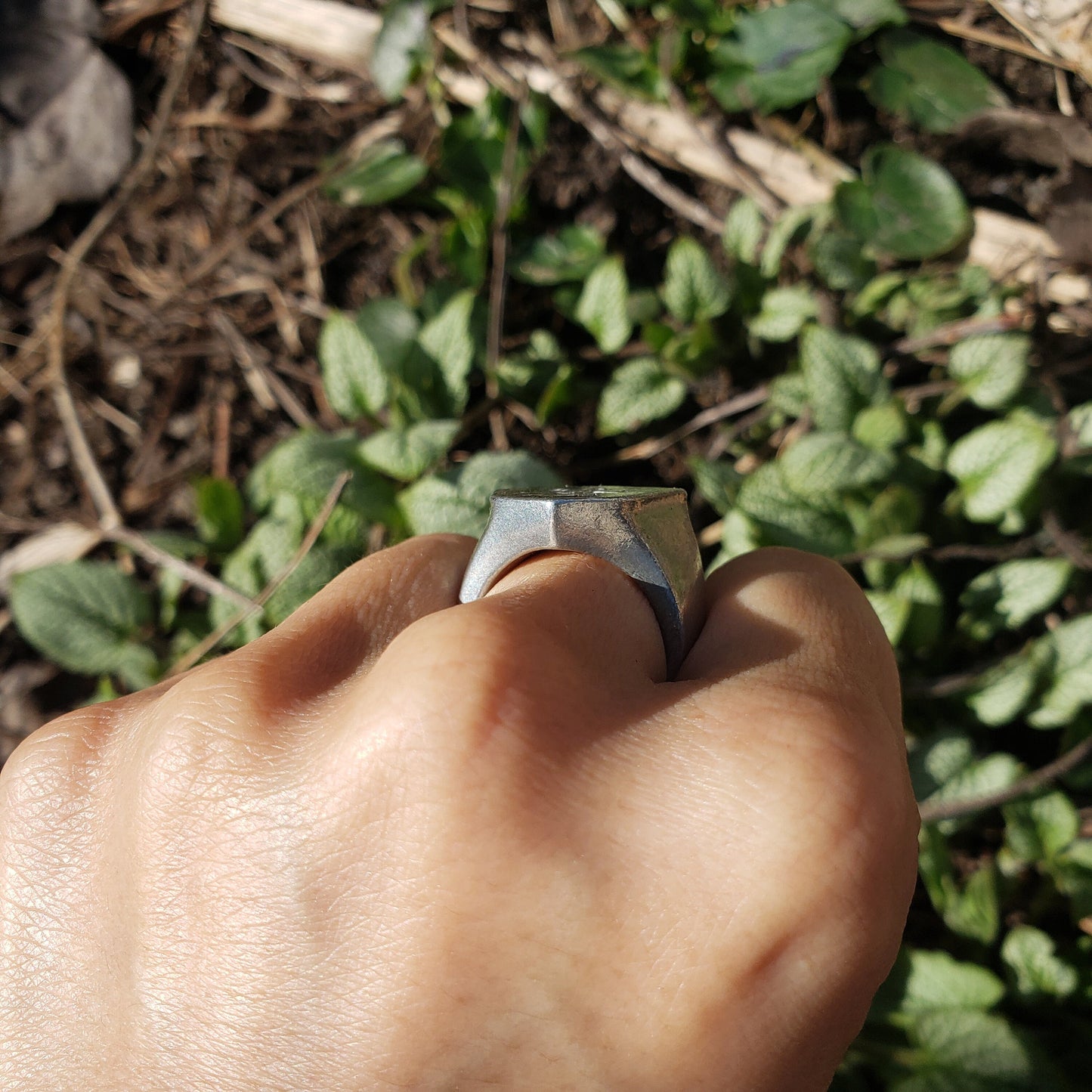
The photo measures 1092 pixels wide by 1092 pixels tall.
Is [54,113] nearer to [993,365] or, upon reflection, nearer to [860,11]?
[860,11]

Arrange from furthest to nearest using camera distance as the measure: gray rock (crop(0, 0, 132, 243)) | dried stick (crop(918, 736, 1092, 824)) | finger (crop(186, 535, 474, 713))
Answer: gray rock (crop(0, 0, 132, 243))
dried stick (crop(918, 736, 1092, 824))
finger (crop(186, 535, 474, 713))

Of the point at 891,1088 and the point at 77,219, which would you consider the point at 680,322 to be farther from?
the point at 77,219

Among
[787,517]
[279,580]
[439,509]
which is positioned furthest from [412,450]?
[787,517]

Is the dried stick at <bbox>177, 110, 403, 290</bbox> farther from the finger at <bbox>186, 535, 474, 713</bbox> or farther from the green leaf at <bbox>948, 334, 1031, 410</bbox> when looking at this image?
the finger at <bbox>186, 535, 474, 713</bbox>

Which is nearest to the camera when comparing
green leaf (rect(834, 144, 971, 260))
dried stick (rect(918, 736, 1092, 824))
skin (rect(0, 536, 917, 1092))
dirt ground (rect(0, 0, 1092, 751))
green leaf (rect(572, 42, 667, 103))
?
skin (rect(0, 536, 917, 1092))

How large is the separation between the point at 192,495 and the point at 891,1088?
47.4 inches

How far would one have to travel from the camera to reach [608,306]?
125cm

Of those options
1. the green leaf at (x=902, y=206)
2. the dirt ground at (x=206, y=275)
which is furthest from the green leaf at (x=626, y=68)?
the green leaf at (x=902, y=206)

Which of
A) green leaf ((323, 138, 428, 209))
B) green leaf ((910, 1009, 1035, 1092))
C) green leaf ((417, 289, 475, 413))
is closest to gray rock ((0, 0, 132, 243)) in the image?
green leaf ((323, 138, 428, 209))

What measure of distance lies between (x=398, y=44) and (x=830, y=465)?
893 mm

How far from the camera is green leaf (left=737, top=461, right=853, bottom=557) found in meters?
1.04

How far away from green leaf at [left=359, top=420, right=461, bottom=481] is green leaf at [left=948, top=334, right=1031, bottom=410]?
1.96ft

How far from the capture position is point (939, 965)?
3.31ft

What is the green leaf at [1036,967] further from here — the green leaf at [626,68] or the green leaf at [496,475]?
the green leaf at [626,68]
